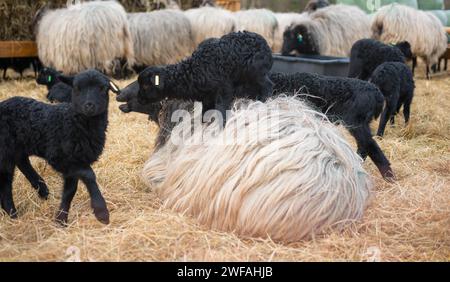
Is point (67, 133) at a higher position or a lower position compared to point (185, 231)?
higher

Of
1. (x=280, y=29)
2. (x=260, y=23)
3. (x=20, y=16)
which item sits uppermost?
(x=20, y=16)

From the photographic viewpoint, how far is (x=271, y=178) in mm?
2678

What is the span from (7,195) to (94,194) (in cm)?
61

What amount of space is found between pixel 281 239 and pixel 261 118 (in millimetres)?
743

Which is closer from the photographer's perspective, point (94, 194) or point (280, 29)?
point (94, 194)

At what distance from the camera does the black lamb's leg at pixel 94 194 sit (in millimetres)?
2734

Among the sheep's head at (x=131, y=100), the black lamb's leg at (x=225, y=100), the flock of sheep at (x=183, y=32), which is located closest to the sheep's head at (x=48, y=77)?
the flock of sheep at (x=183, y=32)

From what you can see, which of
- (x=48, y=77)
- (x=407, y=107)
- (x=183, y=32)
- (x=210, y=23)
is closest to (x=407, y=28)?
(x=210, y=23)

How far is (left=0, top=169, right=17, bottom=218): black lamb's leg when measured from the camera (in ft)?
9.70

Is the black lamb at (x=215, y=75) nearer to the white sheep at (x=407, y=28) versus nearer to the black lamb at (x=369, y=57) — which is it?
the black lamb at (x=369, y=57)

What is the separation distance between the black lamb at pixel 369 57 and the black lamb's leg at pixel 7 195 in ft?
12.5

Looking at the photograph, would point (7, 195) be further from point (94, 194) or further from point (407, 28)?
point (407, 28)

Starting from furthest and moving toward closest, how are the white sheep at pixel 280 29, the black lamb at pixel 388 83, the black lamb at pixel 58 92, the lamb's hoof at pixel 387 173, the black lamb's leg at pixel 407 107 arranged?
the white sheep at pixel 280 29, the black lamb at pixel 58 92, the black lamb's leg at pixel 407 107, the black lamb at pixel 388 83, the lamb's hoof at pixel 387 173
